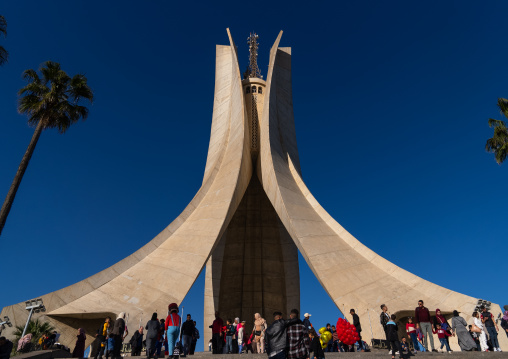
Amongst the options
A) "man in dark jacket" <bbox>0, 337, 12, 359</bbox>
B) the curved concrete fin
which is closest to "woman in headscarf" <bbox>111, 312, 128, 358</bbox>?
"man in dark jacket" <bbox>0, 337, 12, 359</bbox>

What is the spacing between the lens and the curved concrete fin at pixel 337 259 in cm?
892

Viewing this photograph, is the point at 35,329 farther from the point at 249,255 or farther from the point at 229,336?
the point at 249,255

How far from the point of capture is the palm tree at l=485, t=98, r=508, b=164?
11.5m

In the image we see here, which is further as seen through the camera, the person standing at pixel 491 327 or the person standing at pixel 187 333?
the person standing at pixel 491 327

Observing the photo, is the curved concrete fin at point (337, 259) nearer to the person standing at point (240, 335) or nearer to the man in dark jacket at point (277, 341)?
the person standing at point (240, 335)

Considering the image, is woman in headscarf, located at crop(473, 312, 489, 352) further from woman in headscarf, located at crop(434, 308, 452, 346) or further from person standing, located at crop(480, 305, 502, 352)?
woman in headscarf, located at crop(434, 308, 452, 346)

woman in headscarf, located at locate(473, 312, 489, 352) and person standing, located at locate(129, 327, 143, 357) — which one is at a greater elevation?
woman in headscarf, located at locate(473, 312, 489, 352)

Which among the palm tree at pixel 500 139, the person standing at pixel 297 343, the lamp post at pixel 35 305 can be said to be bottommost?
the person standing at pixel 297 343

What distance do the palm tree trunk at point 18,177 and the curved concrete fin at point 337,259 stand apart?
7.11 meters

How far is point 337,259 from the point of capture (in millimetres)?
10289

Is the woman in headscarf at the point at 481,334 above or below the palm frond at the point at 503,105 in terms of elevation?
below

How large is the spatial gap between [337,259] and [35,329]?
300 inches

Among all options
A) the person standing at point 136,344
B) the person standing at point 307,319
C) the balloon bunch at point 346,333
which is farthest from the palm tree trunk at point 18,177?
the balloon bunch at point 346,333

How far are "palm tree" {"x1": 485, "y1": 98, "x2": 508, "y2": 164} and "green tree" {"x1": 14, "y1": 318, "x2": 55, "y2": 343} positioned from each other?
13429mm
